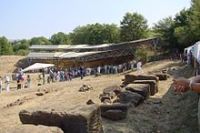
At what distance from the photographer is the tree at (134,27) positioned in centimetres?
6850

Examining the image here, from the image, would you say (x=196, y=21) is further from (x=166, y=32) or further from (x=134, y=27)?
(x=134, y=27)

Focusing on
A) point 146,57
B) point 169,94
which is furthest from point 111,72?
point 169,94

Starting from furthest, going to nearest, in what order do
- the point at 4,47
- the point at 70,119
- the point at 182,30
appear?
1. the point at 4,47
2. the point at 182,30
3. the point at 70,119

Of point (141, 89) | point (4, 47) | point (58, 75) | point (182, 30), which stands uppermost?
point (182, 30)

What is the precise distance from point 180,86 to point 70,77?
31.7 metres

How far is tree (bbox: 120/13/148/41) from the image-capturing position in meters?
68.5

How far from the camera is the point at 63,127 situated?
29.5 ft

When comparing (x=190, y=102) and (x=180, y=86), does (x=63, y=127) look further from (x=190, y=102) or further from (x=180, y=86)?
(x=190, y=102)

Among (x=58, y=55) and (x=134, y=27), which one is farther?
(x=134, y=27)

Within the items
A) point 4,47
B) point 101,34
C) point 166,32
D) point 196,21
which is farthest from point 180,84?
point 4,47

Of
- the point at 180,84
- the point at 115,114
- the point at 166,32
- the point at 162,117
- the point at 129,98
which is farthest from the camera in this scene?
the point at 166,32

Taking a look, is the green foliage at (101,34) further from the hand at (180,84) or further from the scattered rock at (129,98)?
the hand at (180,84)

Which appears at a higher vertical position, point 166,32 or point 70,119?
point 166,32

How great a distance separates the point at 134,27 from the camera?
69438 mm
